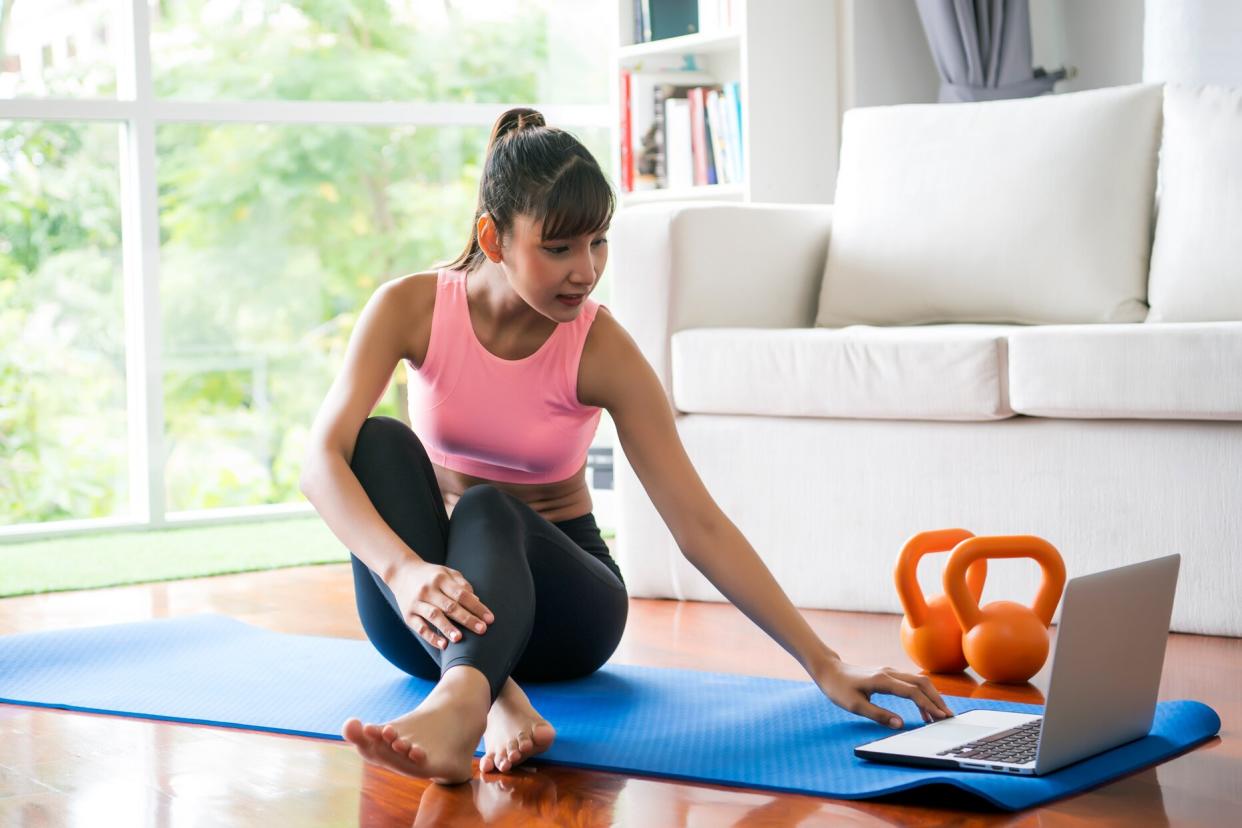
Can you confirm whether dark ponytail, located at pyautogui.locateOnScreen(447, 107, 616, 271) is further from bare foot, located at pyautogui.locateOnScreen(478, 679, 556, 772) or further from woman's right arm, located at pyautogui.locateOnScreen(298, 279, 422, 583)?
bare foot, located at pyautogui.locateOnScreen(478, 679, 556, 772)

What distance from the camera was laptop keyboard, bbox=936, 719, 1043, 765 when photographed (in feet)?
5.16

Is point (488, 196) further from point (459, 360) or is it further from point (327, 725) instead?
point (327, 725)

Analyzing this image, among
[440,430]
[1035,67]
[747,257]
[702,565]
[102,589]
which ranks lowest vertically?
[102,589]

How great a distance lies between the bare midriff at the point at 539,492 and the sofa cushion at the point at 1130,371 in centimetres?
75

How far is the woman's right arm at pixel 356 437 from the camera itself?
1.69m

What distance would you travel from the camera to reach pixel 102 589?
299 centimetres

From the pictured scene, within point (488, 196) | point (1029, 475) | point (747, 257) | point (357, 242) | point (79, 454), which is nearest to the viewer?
point (488, 196)

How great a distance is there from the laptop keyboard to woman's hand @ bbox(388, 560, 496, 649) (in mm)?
490

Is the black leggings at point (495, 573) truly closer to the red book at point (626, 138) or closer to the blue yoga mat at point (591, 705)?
the blue yoga mat at point (591, 705)

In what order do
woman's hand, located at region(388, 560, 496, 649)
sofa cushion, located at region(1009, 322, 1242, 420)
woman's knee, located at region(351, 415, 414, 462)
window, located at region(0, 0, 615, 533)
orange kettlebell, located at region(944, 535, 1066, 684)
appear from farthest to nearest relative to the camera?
window, located at region(0, 0, 615, 533) < sofa cushion, located at region(1009, 322, 1242, 420) < orange kettlebell, located at region(944, 535, 1066, 684) < woman's knee, located at region(351, 415, 414, 462) < woman's hand, located at region(388, 560, 496, 649)

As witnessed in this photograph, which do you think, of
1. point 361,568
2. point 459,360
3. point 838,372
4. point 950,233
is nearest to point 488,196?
point 459,360

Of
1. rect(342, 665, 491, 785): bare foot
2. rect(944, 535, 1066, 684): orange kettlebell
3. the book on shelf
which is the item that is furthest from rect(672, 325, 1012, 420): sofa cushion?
the book on shelf

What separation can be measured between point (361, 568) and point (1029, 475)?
43.9 inches

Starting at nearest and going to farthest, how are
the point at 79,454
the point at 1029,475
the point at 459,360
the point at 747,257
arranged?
the point at 459,360 < the point at 1029,475 < the point at 747,257 < the point at 79,454
